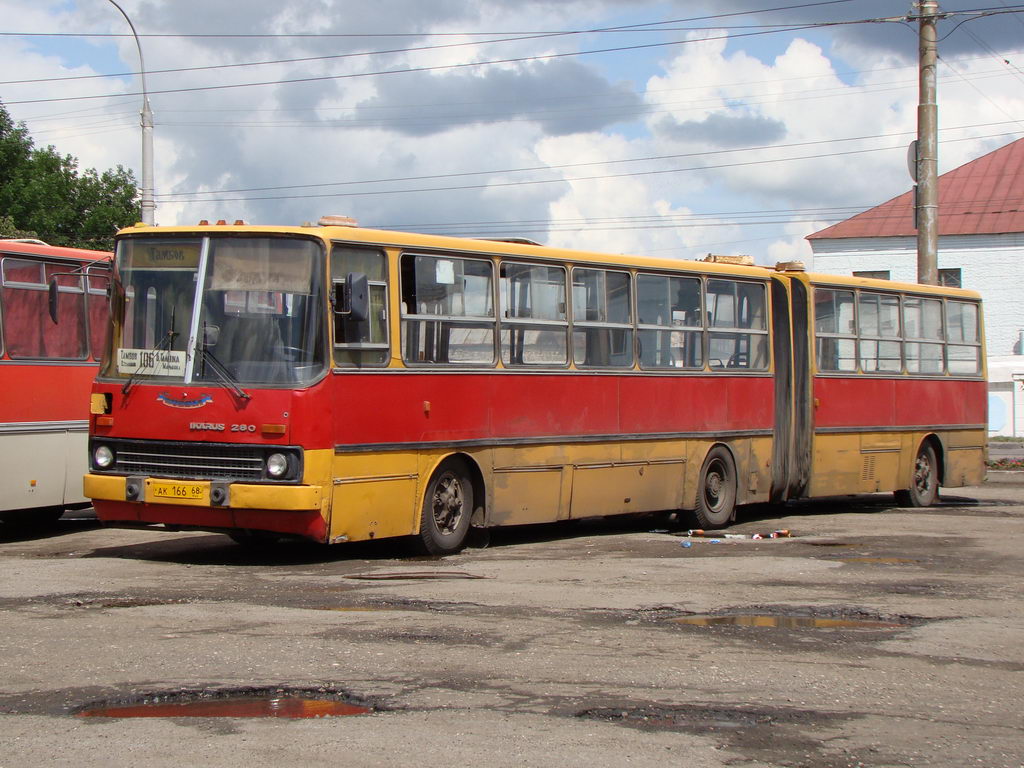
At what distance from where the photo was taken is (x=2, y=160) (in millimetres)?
72312

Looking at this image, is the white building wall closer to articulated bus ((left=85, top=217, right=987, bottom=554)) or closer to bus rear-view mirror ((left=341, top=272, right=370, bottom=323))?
articulated bus ((left=85, top=217, right=987, bottom=554))

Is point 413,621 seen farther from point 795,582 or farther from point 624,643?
point 795,582

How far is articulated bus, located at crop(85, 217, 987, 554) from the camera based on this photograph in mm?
11859

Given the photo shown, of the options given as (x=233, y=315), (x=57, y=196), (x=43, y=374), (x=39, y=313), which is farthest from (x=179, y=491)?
(x=57, y=196)

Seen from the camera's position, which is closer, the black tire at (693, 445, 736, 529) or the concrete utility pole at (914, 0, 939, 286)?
the black tire at (693, 445, 736, 529)

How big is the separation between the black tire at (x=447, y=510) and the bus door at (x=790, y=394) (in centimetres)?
584

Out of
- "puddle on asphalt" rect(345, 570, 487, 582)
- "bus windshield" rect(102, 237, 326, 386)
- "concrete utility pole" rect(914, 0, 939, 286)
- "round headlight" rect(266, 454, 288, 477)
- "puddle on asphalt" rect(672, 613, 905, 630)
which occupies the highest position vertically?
"concrete utility pole" rect(914, 0, 939, 286)

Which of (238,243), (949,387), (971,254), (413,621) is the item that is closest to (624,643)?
(413,621)

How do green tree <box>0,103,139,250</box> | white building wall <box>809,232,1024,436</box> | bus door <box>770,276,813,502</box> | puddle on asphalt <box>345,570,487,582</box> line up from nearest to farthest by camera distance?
1. puddle on asphalt <box>345,570,487,582</box>
2. bus door <box>770,276,813,502</box>
3. white building wall <box>809,232,1024,436</box>
4. green tree <box>0,103,139,250</box>

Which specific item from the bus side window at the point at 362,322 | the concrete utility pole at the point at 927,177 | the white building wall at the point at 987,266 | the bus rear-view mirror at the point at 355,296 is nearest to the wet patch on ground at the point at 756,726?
the bus rear-view mirror at the point at 355,296

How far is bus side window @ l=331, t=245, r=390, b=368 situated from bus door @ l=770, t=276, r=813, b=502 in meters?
7.05

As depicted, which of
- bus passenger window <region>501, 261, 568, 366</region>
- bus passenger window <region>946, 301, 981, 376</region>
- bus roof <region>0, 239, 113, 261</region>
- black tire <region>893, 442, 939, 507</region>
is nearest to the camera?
bus passenger window <region>501, 261, 568, 366</region>

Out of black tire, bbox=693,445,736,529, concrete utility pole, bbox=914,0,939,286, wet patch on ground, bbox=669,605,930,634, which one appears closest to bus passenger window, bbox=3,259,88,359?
black tire, bbox=693,445,736,529

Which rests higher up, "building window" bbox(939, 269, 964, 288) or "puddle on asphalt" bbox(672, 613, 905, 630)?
"building window" bbox(939, 269, 964, 288)
